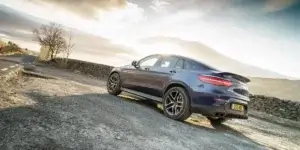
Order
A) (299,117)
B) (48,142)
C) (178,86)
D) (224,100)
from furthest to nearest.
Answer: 1. (299,117)
2. (178,86)
3. (224,100)
4. (48,142)

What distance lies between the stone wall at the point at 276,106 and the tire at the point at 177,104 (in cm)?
1063

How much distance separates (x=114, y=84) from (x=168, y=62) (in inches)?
92.7

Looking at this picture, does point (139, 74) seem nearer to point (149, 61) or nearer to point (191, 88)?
point (149, 61)

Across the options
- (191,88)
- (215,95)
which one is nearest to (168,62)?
(191,88)

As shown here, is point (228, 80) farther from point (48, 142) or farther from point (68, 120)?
point (48, 142)

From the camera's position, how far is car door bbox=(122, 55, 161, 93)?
9.13 metres

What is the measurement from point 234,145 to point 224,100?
4.29ft

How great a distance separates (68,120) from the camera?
17.7ft

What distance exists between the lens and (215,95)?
7.42m

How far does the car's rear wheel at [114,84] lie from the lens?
1012 cm

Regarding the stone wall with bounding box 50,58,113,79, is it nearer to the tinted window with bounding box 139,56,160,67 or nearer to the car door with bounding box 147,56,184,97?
the tinted window with bounding box 139,56,160,67

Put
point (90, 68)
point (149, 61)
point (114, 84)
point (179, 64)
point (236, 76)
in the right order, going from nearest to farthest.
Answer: point (236, 76)
point (179, 64)
point (149, 61)
point (114, 84)
point (90, 68)

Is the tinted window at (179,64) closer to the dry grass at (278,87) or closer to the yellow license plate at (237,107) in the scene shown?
the yellow license plate at (237,107)

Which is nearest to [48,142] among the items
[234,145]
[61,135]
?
[61,135]
